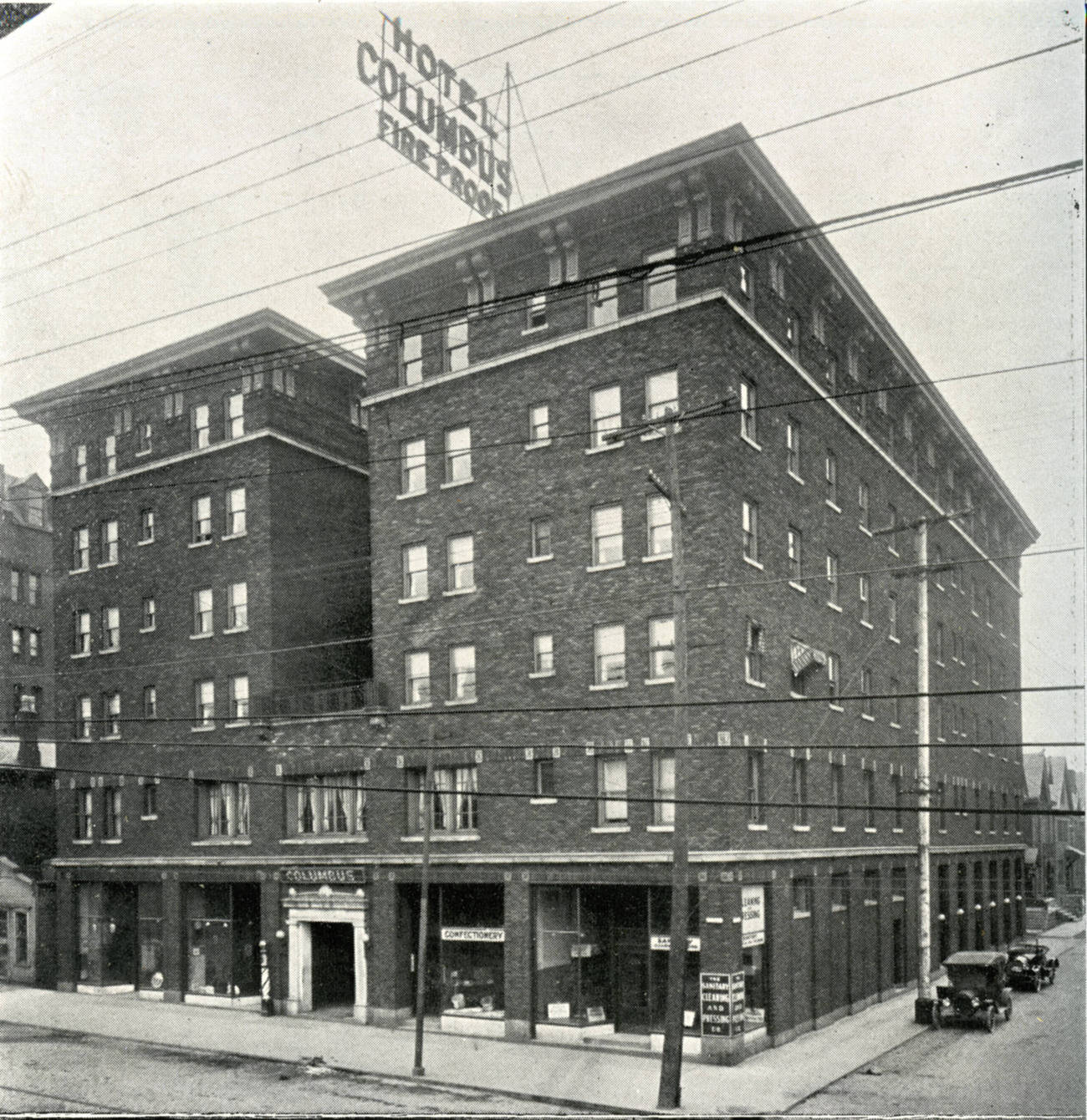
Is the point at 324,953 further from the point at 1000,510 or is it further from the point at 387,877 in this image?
the point at 1000,510

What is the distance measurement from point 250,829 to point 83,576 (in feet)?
41.6

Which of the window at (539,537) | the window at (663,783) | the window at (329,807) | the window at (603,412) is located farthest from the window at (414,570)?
the window at (663,783)

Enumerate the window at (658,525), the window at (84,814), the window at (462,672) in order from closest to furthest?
the window at (658,525) < the window at (462,672) < the window at (84,814)

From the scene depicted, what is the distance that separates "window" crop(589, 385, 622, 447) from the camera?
34.1 meters

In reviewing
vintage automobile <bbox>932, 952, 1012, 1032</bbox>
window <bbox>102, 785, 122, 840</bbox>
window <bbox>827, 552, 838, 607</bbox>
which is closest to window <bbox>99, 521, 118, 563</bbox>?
window <bbox>102, 785, 122, 840</bbox>

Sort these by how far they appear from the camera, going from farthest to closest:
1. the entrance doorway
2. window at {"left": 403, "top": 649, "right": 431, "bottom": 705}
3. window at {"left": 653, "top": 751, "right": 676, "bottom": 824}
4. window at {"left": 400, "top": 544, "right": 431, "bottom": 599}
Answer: the entrance doorway → window at {"left": 400, "top": 544, "right": 431, "bottom": 599} → window at {"left": 403, "top": 649, "right": 431, "bottom": 705} → window at {"left": 653, "top": 751, "right": 676, "bottom": 824}

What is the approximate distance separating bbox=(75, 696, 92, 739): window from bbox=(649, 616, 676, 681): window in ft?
75.6

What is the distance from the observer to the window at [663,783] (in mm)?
31984

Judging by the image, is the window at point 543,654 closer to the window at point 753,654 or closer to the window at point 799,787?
the window at point 753,654

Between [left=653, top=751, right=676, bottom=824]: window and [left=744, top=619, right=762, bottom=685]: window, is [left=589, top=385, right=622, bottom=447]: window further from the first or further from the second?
[left=653, top=751, right=676, bottom=824]: window

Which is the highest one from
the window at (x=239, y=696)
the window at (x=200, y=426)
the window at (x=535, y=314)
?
the window at (x=535, y=314)


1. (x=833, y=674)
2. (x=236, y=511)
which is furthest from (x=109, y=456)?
(x=833, y=674)

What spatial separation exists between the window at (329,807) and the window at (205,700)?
4589 mm

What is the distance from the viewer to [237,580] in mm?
43062
